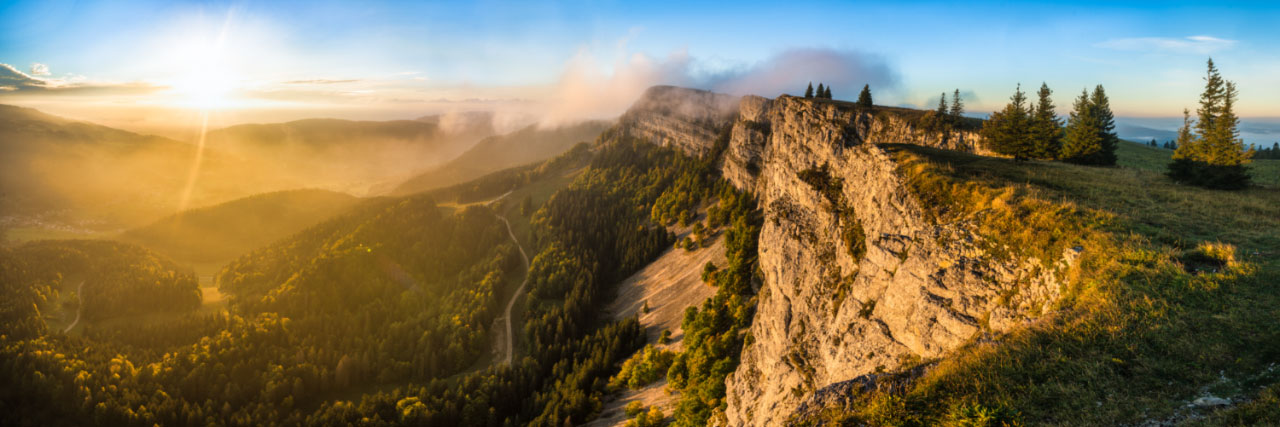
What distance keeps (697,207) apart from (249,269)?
582 ft

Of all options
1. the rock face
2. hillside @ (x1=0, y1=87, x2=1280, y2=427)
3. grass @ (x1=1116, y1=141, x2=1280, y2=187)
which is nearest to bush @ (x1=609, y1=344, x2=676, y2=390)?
hillside @ (x1=0, y1=87, x2=1280, y2=427)

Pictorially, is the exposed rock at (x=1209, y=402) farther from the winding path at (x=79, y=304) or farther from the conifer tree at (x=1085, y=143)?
the winding path at (x=79, y=304)

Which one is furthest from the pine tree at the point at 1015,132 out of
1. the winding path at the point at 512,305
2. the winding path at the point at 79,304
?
the winding path at the point at 79,304

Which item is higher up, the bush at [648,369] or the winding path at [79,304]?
the bush at [648,369]

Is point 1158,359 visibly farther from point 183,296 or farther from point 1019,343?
point 183,296

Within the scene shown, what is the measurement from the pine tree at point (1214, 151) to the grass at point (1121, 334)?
15.0 meters

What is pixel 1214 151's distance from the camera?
40.2m

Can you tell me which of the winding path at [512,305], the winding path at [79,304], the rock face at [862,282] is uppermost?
the rock face at [862,282]

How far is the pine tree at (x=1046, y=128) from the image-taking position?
5543cm

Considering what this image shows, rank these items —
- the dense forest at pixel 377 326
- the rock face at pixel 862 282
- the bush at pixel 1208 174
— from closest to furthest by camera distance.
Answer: the rock face at pixel 862 282, the bush at pixel 1208 174, the dense forest at pixel 377 326

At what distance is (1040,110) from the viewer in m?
57.6

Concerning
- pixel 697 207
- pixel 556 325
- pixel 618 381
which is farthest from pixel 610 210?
pixel 618 381

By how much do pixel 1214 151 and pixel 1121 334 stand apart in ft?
141

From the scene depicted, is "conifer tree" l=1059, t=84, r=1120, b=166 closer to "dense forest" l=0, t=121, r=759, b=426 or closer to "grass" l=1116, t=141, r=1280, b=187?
"grass" l=1116, t=141, r=1280, b=187
